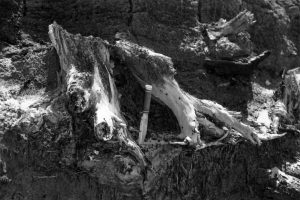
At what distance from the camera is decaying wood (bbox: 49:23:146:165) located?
345cm

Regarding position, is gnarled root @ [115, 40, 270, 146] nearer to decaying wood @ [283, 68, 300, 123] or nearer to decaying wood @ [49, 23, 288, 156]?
decaying wood @ [49, 23, 288, 156]

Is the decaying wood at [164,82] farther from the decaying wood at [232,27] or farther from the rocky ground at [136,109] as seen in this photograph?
the decaying wood at [232,27]

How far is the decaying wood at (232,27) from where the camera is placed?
15.5 feet

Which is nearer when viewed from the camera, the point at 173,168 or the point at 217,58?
the point at 173,168

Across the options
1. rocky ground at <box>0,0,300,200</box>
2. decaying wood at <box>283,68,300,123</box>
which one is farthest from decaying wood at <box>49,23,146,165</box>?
decaying wood at <box>283,68,300,123</box>

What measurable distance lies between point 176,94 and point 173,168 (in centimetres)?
59

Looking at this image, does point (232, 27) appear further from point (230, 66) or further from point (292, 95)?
point (292, 95)

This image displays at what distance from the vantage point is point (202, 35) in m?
4.75

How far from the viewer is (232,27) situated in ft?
15.6

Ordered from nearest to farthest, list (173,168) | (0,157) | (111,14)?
(0,157), (173,168), (111,14)

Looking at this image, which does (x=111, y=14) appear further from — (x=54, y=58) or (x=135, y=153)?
(x=135, y=153)

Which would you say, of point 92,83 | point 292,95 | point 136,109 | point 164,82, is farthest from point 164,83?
point 292,95

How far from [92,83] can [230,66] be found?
1.56 meters

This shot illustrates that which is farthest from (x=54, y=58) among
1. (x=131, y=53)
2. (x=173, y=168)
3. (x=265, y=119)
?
(x=265, y=119)
